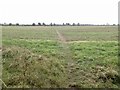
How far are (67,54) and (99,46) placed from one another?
338 cm

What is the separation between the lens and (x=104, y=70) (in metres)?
14.9

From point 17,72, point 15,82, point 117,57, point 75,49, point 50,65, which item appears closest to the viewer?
point 15,82

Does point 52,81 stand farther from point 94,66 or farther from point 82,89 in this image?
point 94,66

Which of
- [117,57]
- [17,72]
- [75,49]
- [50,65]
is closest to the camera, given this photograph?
[17,72]

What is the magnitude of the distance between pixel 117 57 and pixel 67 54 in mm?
2874

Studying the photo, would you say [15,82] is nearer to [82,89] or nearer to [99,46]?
[82,89]

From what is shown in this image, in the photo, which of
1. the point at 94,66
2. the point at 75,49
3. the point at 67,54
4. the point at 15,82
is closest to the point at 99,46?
the point at 75,49

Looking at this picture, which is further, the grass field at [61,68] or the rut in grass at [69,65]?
the rut in grass at [69,65]

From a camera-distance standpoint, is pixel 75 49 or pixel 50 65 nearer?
pixel 50 65

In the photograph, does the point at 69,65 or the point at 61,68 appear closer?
the point at 61,68

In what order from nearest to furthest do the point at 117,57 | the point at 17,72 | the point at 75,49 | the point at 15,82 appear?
the point at 15,82, the point at 17,72, the point at 117,57, the point at 75,49

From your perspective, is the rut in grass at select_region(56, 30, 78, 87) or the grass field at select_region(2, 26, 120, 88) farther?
the rut in grass at select_region(56, 30, 78, 87)

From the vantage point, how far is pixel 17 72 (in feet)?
46.0

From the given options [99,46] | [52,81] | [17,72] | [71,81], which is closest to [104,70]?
[71,81]
